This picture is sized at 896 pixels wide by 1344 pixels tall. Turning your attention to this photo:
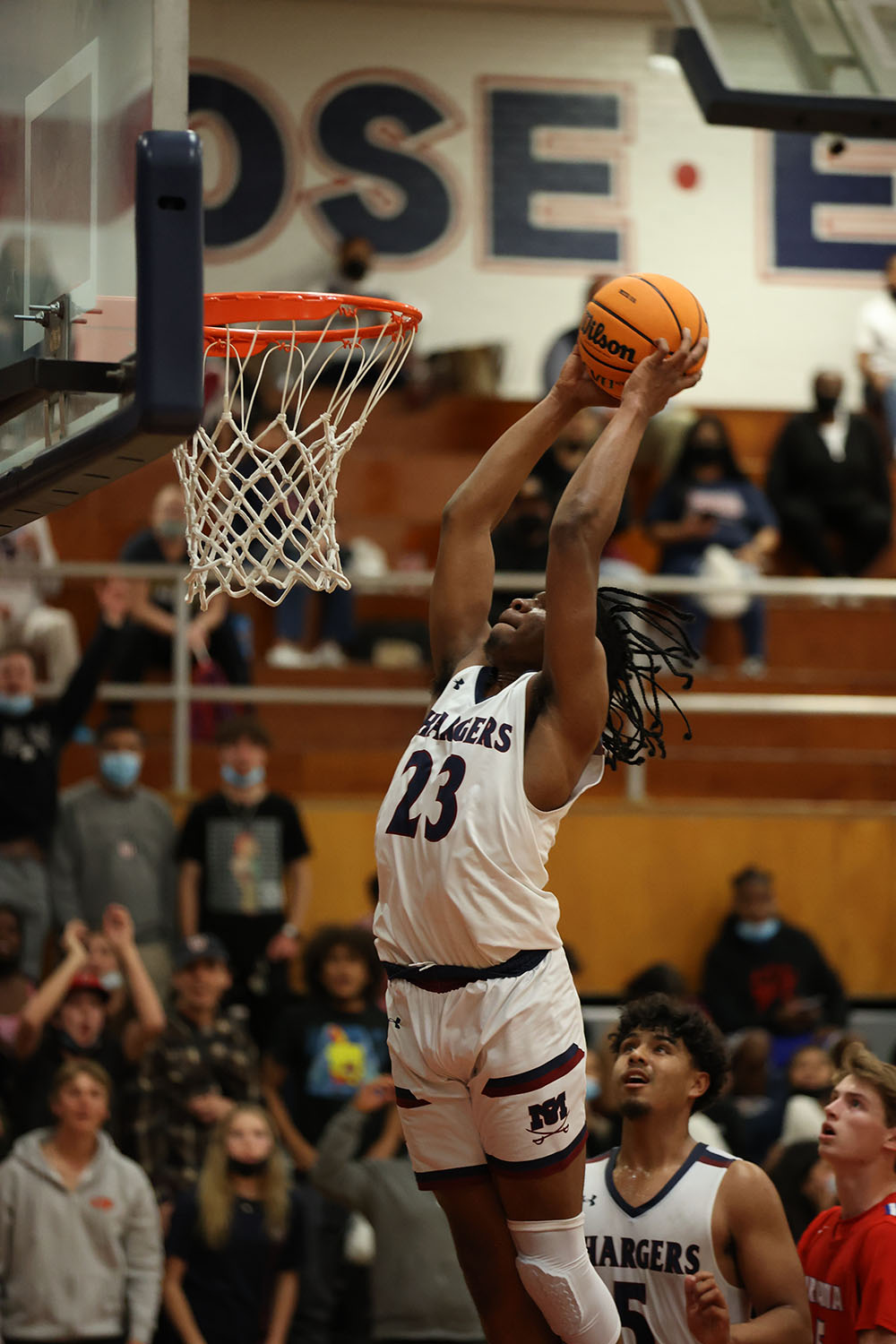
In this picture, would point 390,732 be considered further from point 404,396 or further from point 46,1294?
point 46,1294

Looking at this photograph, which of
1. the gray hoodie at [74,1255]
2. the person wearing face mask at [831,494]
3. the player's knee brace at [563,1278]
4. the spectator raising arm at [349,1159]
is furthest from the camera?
the person wearing face mask at [831,494]

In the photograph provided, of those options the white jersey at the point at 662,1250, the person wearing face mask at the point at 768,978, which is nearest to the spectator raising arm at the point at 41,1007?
the person wearing face mask at the point at 768,978

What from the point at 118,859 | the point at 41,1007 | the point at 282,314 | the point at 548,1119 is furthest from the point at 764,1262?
the point at 118,859

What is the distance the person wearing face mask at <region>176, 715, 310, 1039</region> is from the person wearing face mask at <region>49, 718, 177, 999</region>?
11 centimetres

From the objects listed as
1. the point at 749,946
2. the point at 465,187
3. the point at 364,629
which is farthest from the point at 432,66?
the point at 749,946

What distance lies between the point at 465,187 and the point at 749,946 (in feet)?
25.9

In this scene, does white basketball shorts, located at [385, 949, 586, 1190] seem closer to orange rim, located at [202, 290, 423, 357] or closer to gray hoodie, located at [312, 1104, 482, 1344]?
orange rim, located at [202, 290, 423, 357]

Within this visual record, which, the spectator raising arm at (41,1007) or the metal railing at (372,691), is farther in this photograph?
the metal railing at (372,691)

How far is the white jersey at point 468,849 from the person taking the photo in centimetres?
405

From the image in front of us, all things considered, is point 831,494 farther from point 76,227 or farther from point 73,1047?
point 76,227

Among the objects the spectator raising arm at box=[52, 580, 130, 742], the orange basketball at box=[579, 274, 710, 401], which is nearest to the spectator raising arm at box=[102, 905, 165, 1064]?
the spectator raising arm at box=[52, 580, 130, 742]

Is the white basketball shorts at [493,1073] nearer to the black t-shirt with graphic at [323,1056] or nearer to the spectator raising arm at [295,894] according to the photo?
the black t-shirt with graphic at [323,1056]

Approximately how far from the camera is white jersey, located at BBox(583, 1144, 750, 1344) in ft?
14.8

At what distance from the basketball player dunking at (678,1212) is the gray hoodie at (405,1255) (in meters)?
2.41
